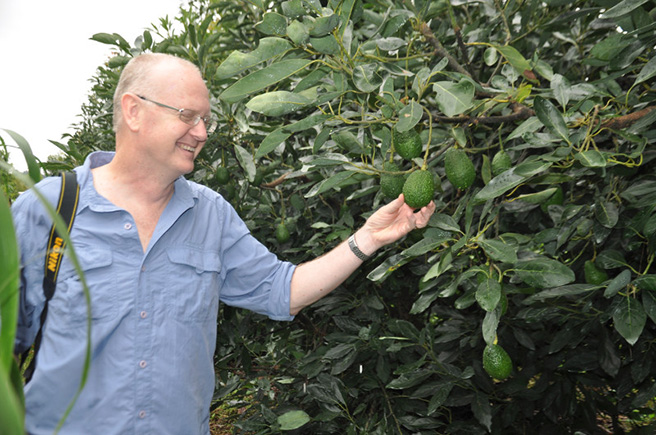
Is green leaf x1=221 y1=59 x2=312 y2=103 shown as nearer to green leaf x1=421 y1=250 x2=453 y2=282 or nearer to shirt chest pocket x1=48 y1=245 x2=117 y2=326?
green leaf x1=421 y1=250 x2=453 y2=282

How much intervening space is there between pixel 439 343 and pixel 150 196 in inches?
50.9

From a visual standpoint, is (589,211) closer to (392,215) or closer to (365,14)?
(392,215)

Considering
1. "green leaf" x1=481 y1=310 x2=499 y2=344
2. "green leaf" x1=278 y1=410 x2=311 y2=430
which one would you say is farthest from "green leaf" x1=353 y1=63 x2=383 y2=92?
"green leaf" x1=278 y1=410 x2=311 y2=430

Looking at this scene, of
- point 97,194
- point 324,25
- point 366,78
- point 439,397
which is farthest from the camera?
point 439,397

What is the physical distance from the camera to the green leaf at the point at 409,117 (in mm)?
1102

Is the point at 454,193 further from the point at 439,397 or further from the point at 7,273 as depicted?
the point at 7,273

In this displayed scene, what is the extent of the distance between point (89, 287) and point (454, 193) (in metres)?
1.29

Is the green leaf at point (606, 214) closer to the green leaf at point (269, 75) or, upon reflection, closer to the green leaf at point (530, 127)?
the green leaf at point (530, 127)

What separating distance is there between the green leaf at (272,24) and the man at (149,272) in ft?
1.94

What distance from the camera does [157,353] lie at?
5.03 feet

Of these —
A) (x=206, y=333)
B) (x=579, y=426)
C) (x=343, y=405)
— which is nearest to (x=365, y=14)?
(x=206, y=333)

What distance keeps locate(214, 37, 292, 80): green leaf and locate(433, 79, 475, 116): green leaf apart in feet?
1.05

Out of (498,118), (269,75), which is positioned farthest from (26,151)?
(498,118)

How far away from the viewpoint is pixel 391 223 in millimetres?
1724
